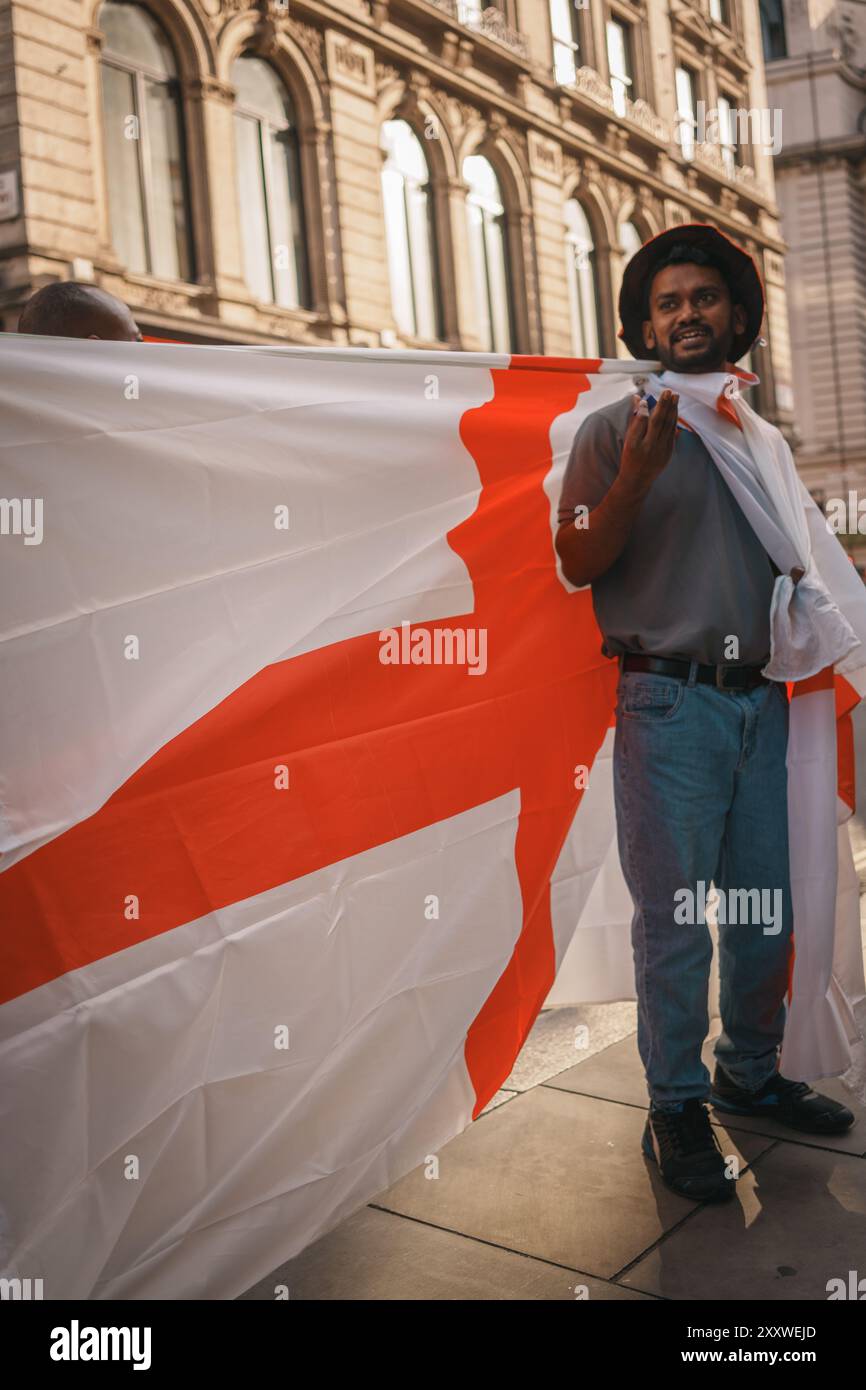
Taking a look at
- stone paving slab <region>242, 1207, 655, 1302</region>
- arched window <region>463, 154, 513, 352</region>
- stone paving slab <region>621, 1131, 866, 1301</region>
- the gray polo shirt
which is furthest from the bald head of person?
arched window <region>463, 154, 513, 352</region>

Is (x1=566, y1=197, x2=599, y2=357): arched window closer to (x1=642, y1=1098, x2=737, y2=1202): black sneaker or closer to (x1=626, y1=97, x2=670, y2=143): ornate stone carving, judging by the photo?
(x1=626, y1=97, x2=670, y2=143): ornate stone carving

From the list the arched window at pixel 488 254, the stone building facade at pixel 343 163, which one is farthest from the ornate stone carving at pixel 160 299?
the arched window at pixel 488 254

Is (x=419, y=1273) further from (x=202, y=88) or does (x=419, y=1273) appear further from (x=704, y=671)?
(x=202, y=88)

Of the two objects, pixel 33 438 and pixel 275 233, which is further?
pixel 275 233

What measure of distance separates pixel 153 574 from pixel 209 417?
0.37 meters

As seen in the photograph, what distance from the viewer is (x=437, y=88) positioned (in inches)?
704

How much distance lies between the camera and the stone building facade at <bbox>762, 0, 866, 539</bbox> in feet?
131

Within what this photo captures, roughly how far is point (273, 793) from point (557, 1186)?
112cm

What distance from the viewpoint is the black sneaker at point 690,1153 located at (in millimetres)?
2760

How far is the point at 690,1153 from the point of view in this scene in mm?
2811

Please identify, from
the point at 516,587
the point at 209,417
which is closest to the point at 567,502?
the point at 516,587

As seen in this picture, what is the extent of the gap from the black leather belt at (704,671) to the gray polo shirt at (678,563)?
0.02m

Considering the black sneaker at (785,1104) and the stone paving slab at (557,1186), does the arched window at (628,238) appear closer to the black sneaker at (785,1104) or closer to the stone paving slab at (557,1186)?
the black sneaker at (785,1104)
